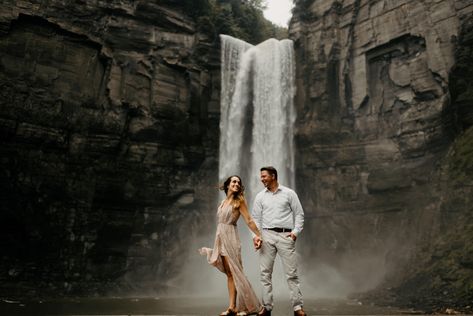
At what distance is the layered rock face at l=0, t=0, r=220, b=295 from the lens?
70.2 ft

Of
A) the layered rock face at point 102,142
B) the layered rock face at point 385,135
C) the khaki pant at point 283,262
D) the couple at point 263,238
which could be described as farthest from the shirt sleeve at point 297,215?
the layered rock face at point 102,142

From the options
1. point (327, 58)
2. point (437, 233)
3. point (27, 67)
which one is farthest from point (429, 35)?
point (27, 67)

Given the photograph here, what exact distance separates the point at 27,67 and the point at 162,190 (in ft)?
31.7

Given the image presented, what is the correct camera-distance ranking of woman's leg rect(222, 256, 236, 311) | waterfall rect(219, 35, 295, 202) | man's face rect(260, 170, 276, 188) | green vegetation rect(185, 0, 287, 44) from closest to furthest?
1. woman's leg rect(222, 256, 236, 311)
2. man's face rect(260, 170, 276, 188)
3. waterfall rect(219, 35, 295, 202)
4. green vegetation rect(185, 0, 287, 44)

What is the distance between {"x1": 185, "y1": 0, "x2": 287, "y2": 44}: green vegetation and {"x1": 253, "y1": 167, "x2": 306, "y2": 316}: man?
23099 mm

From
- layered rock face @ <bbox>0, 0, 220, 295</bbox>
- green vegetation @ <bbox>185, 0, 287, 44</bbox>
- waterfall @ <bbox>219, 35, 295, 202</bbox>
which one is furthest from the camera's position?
green vegetation @ <bbox>185, 0, 287, 44</bbox>

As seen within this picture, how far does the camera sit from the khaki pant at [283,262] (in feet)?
20.6

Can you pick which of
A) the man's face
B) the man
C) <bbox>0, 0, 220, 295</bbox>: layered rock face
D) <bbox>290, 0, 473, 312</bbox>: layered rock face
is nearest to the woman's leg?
the man

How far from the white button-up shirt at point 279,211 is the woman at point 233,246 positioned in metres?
0.19

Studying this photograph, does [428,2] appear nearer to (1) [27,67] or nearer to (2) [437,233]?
(2) [437,233]

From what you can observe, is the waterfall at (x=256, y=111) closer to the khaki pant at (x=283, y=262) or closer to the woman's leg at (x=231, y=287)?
the woman's leg at (x=231, y=287)

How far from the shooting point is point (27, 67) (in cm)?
2244

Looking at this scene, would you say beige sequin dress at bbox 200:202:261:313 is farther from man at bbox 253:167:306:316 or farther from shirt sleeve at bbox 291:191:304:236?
shirt sleeve at bbox 291:191:304:236

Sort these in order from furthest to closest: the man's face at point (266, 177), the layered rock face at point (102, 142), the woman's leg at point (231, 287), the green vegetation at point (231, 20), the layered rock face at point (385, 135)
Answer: the green vegetation at point (231, 20) < the layered rock face at point (102, 142) < the layered rock face at point (385, 135) < the man's face at point (266, 177) < the woman's leg at point (231, 287)
